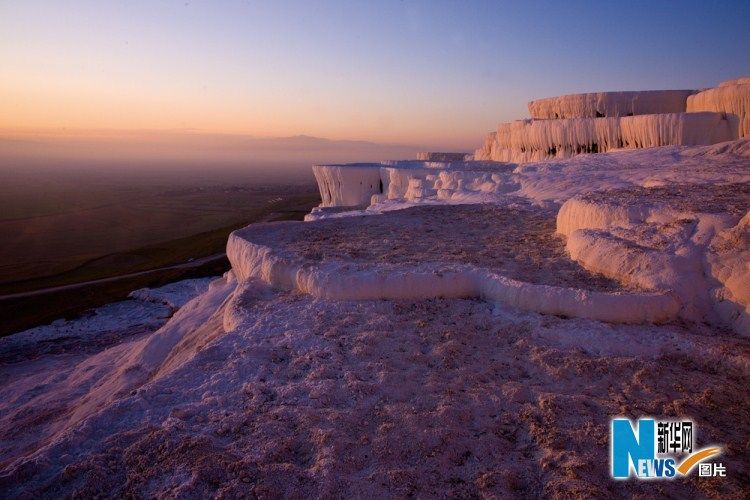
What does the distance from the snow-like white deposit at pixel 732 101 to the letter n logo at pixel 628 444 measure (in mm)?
12563

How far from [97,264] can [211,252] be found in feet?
19.0

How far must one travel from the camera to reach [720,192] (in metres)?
6.04

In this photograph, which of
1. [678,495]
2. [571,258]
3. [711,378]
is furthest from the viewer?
[571,258]

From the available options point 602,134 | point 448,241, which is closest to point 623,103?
point 602,134

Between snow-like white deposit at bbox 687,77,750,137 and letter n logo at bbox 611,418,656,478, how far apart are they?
12563 millimetres

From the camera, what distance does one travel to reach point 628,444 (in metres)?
2.62

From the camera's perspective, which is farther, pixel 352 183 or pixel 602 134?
pixel 352 183

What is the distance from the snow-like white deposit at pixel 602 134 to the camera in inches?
474

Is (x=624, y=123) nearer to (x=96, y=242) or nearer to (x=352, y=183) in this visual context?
(x=352, y=183)

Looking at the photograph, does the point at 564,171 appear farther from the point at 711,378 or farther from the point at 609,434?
the point at 609,434

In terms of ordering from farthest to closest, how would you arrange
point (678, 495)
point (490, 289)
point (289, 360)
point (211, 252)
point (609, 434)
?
point (211, 252), point (490, 289), point (289, 360), point (609, 434), point (678, 495)

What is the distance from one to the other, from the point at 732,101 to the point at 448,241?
35.5 ft

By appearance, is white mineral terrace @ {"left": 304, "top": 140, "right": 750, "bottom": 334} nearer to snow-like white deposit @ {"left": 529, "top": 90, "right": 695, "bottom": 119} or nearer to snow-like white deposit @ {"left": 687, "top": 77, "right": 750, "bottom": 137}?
snow-like white deposit @ {"left": 687, "top": 77, "right": 750, "bottom": 137}

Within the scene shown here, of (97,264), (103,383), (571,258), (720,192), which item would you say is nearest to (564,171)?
(720,192)
